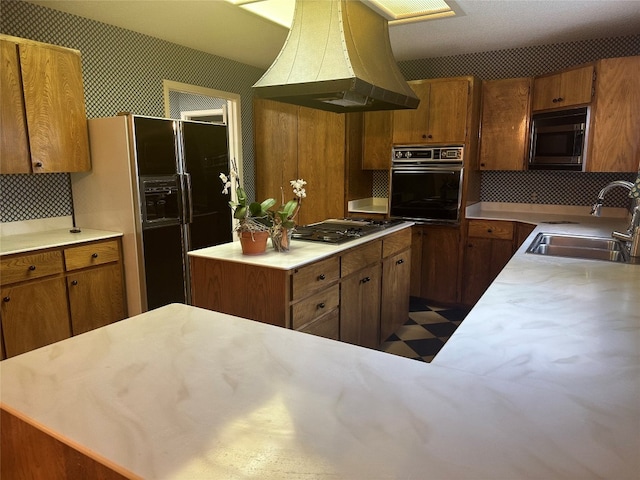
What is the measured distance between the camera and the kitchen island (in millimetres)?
696

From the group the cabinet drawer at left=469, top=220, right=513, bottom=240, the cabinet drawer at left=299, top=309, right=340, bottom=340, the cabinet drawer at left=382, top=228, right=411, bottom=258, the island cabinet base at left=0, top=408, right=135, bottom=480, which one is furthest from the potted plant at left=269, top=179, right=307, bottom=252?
the cabinet drawer at left=469, top=220, right=513, bottom=240

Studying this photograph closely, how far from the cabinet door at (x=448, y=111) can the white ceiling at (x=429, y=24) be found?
0.38 metres

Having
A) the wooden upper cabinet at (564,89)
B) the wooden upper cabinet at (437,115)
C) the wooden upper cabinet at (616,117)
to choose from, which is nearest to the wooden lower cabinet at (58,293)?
the wooden upper cabinet at (437,115)

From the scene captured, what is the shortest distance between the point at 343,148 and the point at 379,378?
3.69 m

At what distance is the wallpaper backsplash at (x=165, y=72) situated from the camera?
10.4 feet

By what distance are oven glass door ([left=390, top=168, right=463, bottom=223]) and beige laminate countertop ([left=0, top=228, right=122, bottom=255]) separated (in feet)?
8.21

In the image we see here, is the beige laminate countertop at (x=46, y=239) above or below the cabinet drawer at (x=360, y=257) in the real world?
above

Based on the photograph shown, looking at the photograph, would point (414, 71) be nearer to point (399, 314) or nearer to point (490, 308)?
point (399, 314)

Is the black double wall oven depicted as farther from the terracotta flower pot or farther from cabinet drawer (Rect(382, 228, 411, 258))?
the terracotta flower pot

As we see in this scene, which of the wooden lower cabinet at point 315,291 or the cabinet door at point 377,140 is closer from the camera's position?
the wooden lower cabinet at point 315,291

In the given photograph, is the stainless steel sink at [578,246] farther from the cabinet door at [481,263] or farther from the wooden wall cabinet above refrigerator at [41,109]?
the wooden wall cabinet above refrigerator at [41,109]

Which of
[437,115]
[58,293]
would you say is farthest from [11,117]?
[437,115]

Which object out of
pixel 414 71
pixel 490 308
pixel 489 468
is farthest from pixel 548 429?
pixel 414 71

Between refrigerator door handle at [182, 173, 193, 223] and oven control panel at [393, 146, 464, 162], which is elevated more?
oven control panel at [393, 146, 464, 162]
